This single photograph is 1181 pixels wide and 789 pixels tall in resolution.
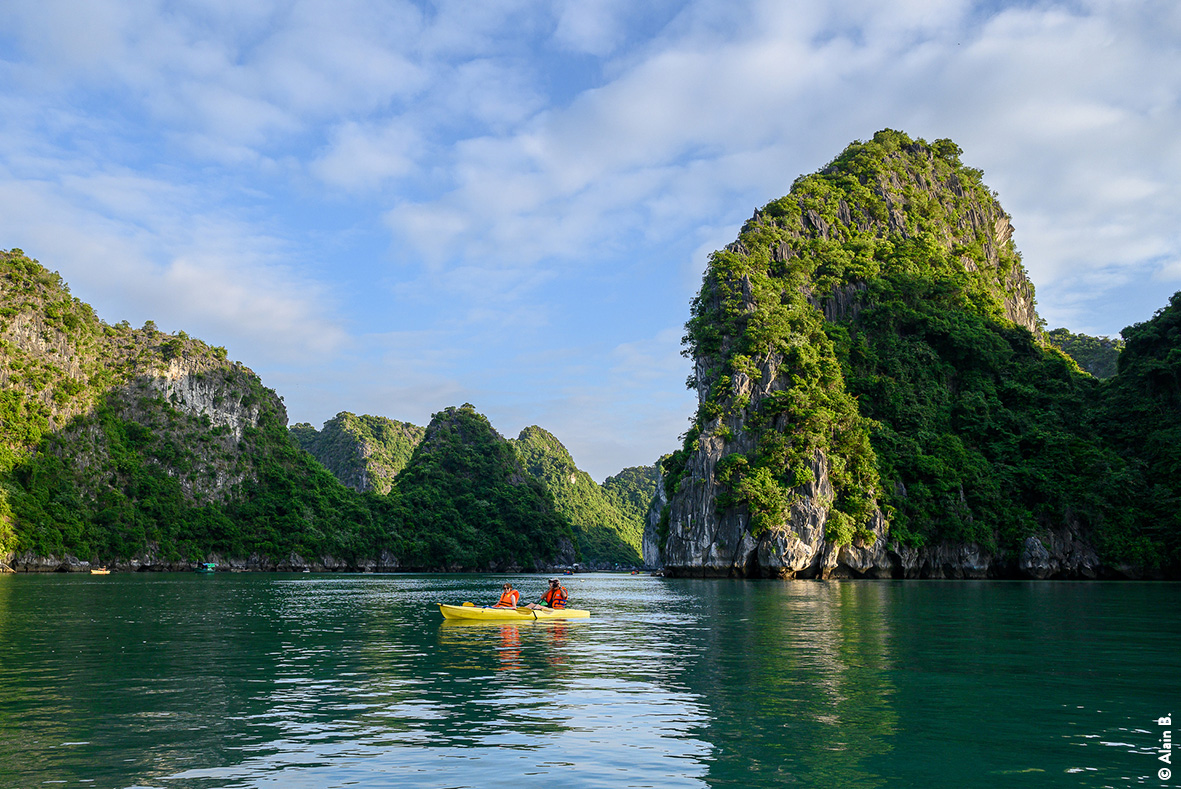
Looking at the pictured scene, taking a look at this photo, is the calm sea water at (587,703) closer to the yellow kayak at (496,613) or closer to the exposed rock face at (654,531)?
the yellow kayak at (496,613)

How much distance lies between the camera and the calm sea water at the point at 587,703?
31.8 ft

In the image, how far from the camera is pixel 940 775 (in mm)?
9547

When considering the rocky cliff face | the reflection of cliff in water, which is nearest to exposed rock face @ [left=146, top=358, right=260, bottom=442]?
the rocky cliff face

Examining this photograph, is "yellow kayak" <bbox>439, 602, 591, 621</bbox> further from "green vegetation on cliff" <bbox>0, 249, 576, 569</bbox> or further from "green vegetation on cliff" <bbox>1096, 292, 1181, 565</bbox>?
"green vegetation on cliff" <bbox>0, 249, 576, 569</bbox>

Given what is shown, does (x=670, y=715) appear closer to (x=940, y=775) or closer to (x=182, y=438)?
(x=940, y=775)

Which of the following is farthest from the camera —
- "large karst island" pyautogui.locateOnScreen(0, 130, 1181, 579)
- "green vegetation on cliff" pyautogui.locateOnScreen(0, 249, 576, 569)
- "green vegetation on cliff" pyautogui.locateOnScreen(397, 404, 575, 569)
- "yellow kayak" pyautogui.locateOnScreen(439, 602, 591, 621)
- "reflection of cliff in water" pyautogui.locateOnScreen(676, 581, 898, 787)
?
"green vegetation on cliff" pyautogui.locateOnScreen(397, 404, 575, 569)

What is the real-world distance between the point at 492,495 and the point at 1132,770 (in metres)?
142

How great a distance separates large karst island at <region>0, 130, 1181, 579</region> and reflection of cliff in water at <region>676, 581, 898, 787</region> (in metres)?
46.5

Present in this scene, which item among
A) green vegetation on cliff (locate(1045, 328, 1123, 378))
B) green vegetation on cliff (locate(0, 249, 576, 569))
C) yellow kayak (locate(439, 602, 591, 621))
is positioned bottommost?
yellow kayak (locate(439, 602, 591, 621))

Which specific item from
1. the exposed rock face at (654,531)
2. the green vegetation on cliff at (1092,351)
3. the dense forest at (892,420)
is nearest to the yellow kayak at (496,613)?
the dense forest at (892,420)

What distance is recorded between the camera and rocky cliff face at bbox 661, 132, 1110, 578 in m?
71.6

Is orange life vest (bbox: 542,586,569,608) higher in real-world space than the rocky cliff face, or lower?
lower

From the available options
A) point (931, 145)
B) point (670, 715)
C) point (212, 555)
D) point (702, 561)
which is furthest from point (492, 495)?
point (670, 715)

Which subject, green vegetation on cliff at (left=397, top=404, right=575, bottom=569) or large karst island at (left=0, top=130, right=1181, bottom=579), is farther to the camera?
green vegetation on cliff at (left=397, top=404, right=575, bottom=569)
